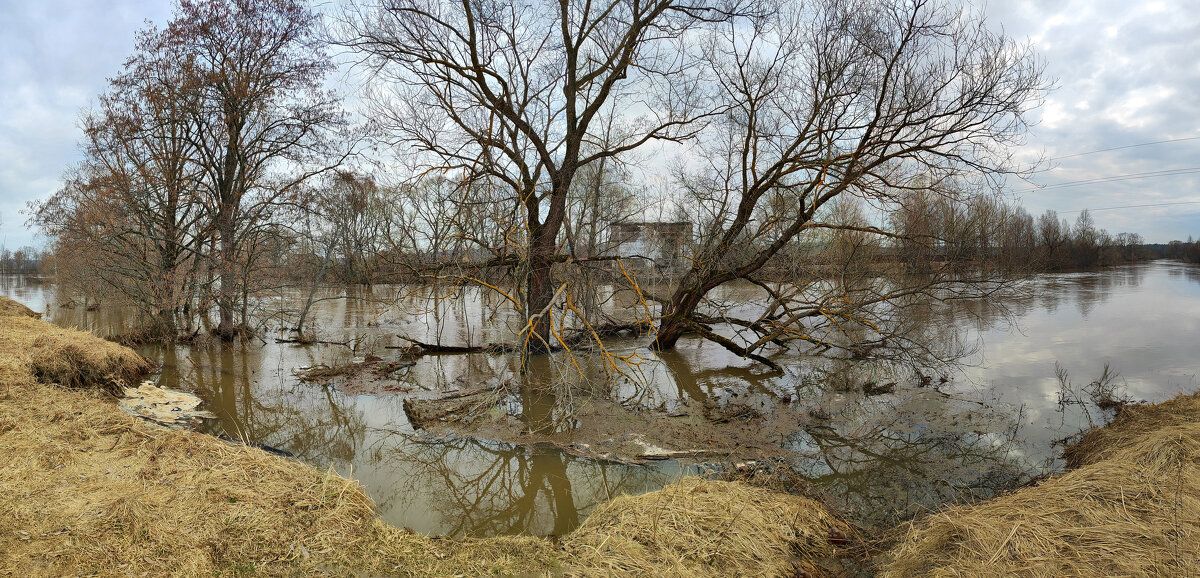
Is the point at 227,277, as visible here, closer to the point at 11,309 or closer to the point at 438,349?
the point at 11,309

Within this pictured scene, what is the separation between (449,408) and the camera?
28.8ft

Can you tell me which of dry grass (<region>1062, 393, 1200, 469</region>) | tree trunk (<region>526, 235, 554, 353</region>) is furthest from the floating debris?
dry grass (<region>1062, 393, 1200, 469</region>)

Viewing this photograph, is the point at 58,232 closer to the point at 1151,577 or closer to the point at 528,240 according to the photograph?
the point at 528,240

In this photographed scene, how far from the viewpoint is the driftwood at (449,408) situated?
27.7 feet

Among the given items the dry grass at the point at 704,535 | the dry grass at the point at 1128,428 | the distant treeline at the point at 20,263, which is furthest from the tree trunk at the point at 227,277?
the distant treeline at the point at 20,263

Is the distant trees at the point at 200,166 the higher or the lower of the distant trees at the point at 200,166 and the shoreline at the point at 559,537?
the higher

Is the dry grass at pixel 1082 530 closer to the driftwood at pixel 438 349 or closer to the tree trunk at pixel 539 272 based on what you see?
the tree trunk at pixel 539 272

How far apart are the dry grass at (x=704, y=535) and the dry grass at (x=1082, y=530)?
2.26 ft

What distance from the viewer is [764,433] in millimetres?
7922

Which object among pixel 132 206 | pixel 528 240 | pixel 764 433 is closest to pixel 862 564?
pixel 764 433

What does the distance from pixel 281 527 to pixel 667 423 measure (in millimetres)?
5091

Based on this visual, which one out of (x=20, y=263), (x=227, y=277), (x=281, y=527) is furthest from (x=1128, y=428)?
(x=20, y=263)

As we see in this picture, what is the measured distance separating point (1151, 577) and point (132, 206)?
19387 mm

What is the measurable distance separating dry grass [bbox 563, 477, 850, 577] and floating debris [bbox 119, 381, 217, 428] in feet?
21.1
